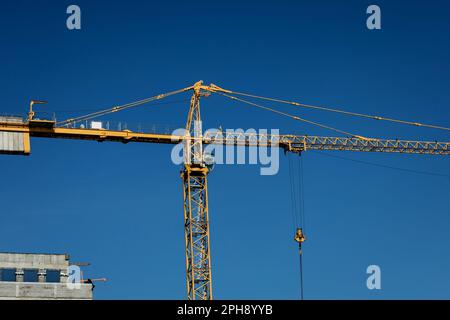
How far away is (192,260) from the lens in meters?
162

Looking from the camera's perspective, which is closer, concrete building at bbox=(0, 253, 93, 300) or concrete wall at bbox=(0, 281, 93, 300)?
concrete wall at bbox=(0, 281, 93, 300)

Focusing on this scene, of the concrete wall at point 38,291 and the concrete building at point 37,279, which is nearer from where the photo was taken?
the concrete wall at point 38,291

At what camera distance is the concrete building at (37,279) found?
432 feet

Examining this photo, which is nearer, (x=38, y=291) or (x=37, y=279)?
(x=38, y=291)

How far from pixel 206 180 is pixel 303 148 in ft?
61.0

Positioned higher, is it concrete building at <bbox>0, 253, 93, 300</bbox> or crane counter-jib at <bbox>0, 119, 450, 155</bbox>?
crane counter-jib at <bbox>0, 119, 450, 155</bbox>

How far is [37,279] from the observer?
13512 cm

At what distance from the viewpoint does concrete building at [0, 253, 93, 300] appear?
13162 cm

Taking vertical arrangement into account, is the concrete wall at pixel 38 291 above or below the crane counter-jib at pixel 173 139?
below

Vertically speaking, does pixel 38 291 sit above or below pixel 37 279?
below

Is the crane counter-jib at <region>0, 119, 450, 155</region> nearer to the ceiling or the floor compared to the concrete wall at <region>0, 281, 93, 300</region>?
nearer to the ceiling

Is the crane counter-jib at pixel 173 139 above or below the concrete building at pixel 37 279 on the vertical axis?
above

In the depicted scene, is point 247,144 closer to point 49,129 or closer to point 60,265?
point 49,129
